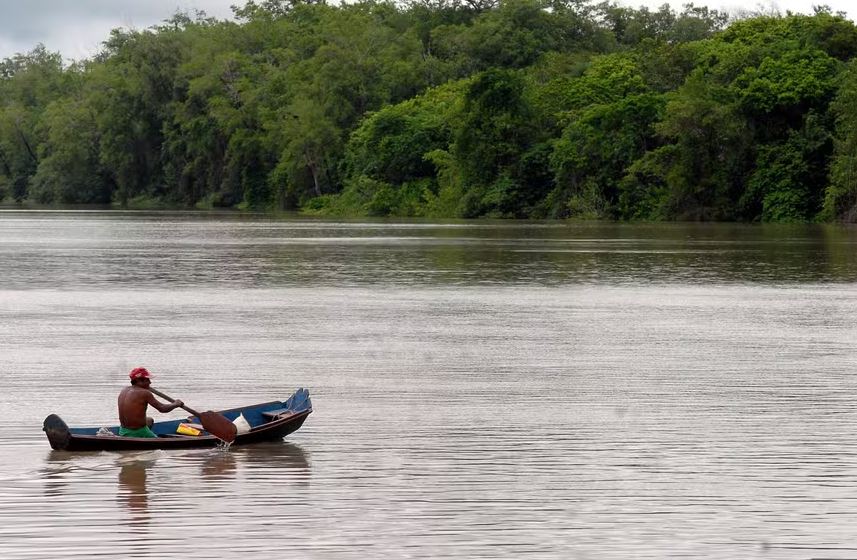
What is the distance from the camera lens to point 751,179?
84.2 m

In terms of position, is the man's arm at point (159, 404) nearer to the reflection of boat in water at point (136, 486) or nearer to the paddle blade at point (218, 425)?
the paddle blade at point (218, 425)

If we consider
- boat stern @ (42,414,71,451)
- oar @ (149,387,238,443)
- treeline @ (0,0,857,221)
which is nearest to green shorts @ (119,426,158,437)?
oar @ (149,387,238,443)

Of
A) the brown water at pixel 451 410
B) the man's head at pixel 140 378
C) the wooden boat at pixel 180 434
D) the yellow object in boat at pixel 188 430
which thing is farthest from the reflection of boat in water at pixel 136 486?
the man's head at pixel 140 378

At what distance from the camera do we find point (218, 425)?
1523 centimetres

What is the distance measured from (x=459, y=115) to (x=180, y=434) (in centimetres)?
8166

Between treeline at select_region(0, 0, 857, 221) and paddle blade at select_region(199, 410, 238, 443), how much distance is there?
215 ft

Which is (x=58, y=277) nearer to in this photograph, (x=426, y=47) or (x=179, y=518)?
(x=179, y=518)

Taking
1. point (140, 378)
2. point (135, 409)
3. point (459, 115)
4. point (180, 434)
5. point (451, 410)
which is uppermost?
point (459, 115)

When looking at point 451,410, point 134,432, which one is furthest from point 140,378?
point 451,410

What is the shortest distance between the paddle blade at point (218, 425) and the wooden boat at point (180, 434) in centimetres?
18

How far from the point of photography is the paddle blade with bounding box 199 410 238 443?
15.1m

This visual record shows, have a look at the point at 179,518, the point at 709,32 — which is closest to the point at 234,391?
the point at 179,518

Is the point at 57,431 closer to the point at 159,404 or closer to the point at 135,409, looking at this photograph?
the point at 135,409

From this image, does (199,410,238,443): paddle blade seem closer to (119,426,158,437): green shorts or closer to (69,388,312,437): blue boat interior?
(69,388,312,437): blue boat interior
